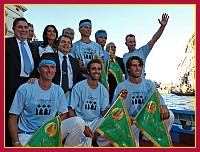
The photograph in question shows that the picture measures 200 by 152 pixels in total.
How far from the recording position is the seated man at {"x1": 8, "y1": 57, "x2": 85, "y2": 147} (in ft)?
12.9

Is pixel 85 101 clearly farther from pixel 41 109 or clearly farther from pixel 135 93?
pixel 135 93

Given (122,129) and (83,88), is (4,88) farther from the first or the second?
(122,129)

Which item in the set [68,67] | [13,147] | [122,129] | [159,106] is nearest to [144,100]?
[159,106]

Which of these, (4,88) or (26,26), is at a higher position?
(26,26)

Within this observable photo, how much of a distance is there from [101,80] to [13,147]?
6.41 feet

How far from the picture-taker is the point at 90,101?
4.41 m

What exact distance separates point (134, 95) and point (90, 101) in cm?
81

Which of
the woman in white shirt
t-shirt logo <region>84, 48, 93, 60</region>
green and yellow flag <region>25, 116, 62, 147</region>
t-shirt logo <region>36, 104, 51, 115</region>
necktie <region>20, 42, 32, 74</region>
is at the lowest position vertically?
green and yellow flag <region>25, 116, 62, 147</region>

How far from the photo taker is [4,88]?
4.13m

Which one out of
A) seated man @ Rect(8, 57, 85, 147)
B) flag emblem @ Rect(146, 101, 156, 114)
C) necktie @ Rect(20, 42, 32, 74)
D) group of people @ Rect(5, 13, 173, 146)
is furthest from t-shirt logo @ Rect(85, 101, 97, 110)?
necktie @ Rect(20, 42, 32, 74)

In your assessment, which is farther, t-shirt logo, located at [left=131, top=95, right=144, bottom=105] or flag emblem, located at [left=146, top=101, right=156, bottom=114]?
t-shirt logo, located at [left=131, top=95, right=144, bottom=105]

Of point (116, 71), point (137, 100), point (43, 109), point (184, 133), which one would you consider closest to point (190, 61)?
point (184, 133)

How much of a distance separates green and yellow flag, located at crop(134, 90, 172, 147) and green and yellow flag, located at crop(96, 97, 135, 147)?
27cm

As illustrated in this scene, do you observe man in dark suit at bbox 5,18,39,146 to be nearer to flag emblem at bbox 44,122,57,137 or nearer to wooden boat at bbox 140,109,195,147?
flag emblem at bbox 44,122,57,137
